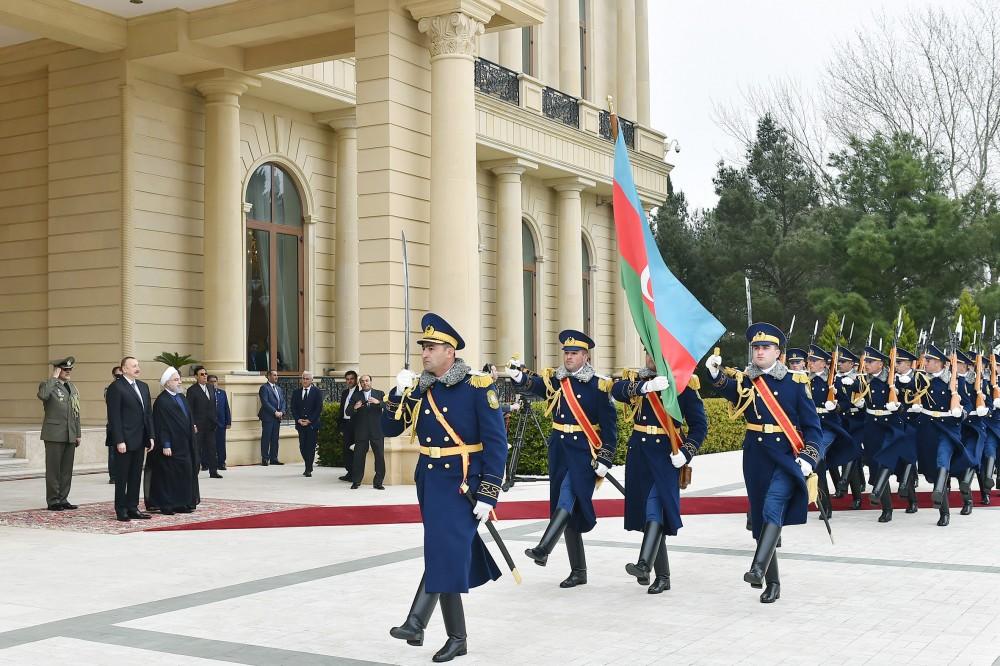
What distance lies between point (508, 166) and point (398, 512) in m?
14.8

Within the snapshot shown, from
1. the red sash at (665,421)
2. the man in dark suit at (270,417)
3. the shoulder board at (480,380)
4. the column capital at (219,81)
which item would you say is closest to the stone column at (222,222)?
the column capital at (219,81)

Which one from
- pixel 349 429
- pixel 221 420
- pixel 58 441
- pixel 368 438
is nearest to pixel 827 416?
pixel 368 438

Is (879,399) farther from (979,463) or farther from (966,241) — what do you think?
(966,241)

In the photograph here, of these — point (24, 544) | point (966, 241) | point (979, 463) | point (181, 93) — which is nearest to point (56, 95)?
point (181, 93)

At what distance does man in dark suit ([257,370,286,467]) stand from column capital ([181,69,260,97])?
4.90 metres

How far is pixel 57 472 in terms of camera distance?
13.0 meters

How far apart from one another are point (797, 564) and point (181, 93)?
1426 centimetres

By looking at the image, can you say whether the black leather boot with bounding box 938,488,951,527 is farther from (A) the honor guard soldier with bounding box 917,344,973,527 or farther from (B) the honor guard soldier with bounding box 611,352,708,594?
(B) the honor guard soldier with bounding box 611,352,708,594

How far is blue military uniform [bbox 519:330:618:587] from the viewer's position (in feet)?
27.1

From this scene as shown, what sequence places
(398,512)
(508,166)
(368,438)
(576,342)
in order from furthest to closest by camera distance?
(508,166) < (368,438) < (398,512) < (576,342)

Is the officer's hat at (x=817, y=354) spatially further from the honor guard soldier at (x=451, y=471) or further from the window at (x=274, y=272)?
the window at (x=274, y=272)

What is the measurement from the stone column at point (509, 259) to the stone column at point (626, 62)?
243 inches

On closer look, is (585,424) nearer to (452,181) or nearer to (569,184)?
(452,181)

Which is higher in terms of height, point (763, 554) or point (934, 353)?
point (934, 353)
